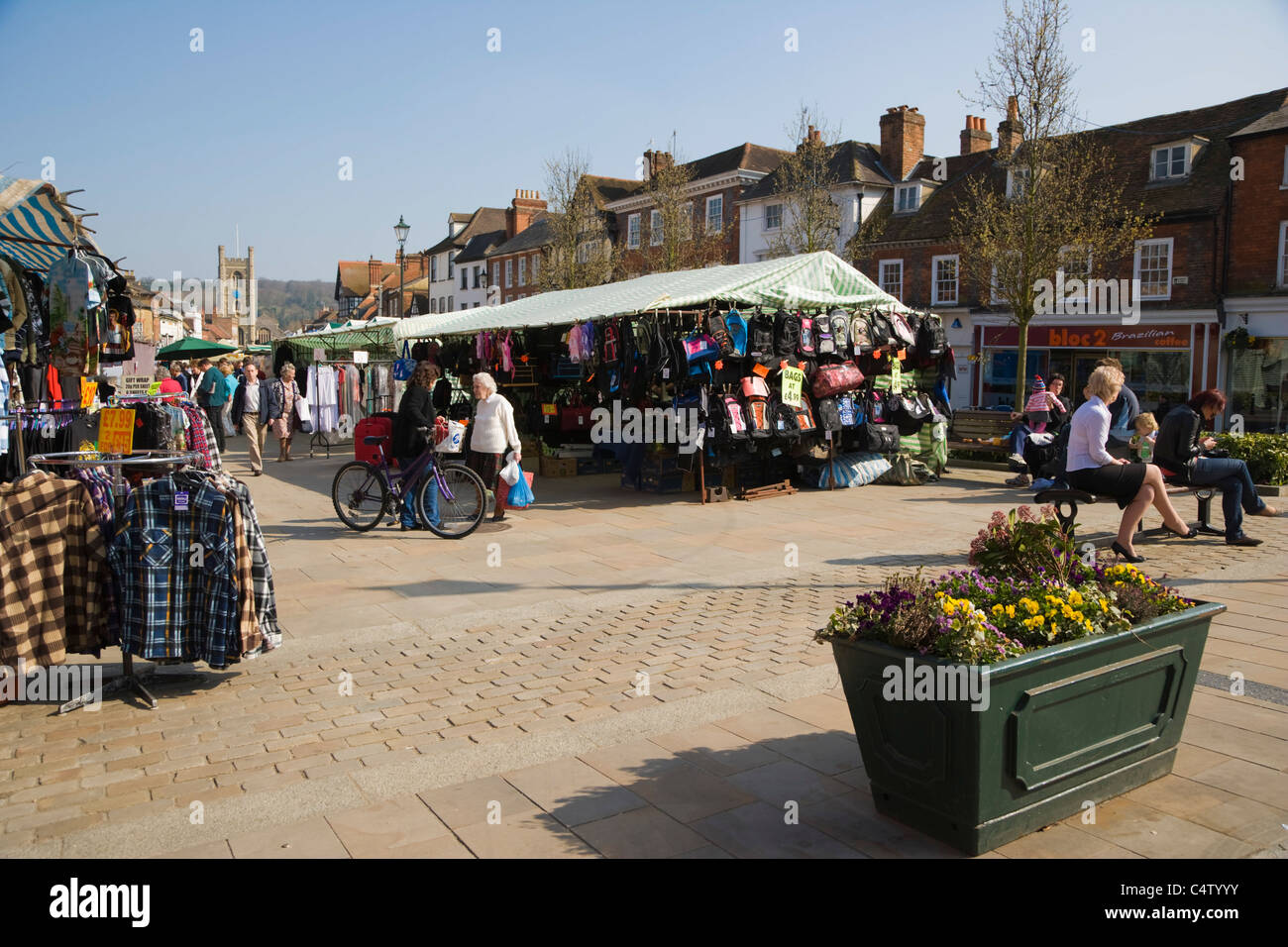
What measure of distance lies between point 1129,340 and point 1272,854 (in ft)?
95.0

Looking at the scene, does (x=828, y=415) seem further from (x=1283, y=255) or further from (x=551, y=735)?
Result: (x=1283, y=255)

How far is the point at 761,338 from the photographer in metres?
12.5

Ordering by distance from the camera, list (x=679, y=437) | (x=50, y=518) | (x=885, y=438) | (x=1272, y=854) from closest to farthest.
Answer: (x=1272, y=854) → (x=50, y=518) → (x=679, y=437) → (x=885, y=438)

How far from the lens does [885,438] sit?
1402 centimetres

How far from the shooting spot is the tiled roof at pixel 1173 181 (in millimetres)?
27766

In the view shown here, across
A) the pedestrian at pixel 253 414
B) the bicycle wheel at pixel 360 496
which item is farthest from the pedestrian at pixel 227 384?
the bicycle wheel at pixel 360 496

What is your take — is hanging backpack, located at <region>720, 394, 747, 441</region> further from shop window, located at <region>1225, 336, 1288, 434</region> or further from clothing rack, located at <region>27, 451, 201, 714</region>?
shop window, located at <region>1225, 336, 1288, 434</region>

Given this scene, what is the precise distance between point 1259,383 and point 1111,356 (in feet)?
12.5

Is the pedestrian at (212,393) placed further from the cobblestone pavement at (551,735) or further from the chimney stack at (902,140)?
the chimney stack at (902,140)

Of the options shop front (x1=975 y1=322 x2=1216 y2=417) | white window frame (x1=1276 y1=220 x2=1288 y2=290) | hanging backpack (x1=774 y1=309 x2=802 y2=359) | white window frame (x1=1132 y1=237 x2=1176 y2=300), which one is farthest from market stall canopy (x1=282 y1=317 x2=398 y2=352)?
white window frame (x1=1276 y1=220 x2=1288 y2=290)

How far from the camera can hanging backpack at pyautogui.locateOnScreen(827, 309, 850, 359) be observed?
13234mm

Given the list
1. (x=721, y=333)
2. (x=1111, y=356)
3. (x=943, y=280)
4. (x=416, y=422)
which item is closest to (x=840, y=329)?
(x=721, y=333)
